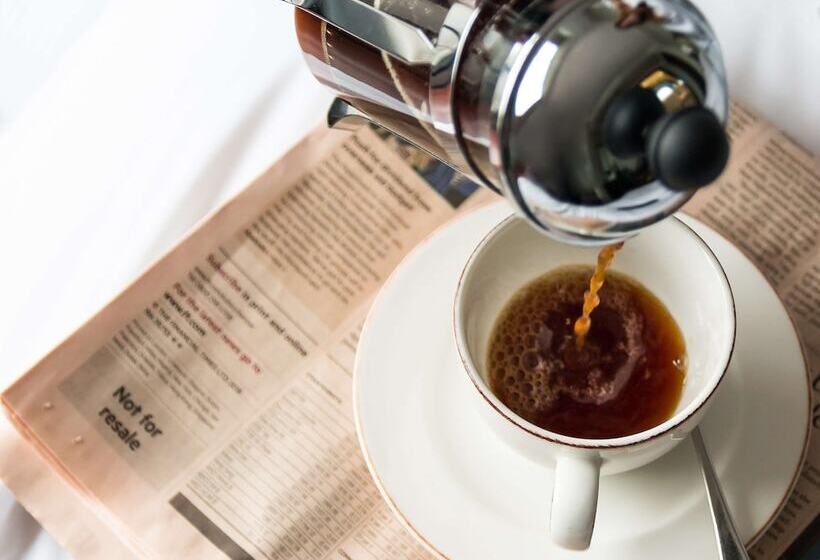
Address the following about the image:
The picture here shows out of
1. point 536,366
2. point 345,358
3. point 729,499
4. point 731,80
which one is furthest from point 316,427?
point 731,80

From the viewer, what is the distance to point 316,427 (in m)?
0.60

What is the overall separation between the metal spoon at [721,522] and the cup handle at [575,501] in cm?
9

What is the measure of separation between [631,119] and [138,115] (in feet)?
1.59

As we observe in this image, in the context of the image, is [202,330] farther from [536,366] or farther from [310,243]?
[536,366]

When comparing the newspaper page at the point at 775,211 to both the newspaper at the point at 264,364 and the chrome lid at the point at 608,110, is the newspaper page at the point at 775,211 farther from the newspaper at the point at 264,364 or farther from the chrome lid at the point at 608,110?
the chrome lid at the point at 608,110

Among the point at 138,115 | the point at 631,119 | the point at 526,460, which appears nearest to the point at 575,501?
the point at 526,460

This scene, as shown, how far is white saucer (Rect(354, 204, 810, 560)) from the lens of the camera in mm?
511

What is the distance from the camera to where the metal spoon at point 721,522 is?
0.48 metres

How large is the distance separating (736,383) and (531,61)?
28 centimetres

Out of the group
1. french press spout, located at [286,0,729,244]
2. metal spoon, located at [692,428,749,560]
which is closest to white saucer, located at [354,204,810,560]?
metal spoon, located at [692,428,749,560]

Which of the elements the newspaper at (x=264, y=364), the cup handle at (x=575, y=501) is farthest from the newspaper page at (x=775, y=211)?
the cup handle at (x=575, y=501)

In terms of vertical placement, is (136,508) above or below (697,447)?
above

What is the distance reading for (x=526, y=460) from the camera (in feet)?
1.74

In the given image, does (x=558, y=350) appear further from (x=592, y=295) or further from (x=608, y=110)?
(x=608, y=110)
